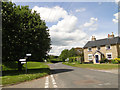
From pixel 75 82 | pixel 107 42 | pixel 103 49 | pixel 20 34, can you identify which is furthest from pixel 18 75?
pixel 107 42

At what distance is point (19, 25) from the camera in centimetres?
1641

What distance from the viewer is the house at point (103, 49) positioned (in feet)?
107

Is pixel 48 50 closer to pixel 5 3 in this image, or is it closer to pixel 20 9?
pixel 20 9

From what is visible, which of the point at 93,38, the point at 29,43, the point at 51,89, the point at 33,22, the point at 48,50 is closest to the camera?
the point at 51,89

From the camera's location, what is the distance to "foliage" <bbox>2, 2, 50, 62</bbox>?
15875 mm

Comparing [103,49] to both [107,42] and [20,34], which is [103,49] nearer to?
[107,42]

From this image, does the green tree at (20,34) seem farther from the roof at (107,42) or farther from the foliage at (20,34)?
the roof at (107,42)

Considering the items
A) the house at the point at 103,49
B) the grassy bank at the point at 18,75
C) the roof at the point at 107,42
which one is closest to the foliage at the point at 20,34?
the grassy bank at the point at 18,75

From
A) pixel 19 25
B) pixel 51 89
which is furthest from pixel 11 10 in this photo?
pixel 51 89

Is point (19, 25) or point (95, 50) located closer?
point (19, 25)

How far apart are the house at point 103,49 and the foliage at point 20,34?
23.0 metres

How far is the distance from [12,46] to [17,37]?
1.47 m

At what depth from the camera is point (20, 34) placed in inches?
646

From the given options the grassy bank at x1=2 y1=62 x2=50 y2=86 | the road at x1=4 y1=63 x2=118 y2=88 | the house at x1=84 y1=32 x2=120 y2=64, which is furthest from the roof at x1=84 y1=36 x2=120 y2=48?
the road at x1=4 y1=63 x2=118 y2=88
